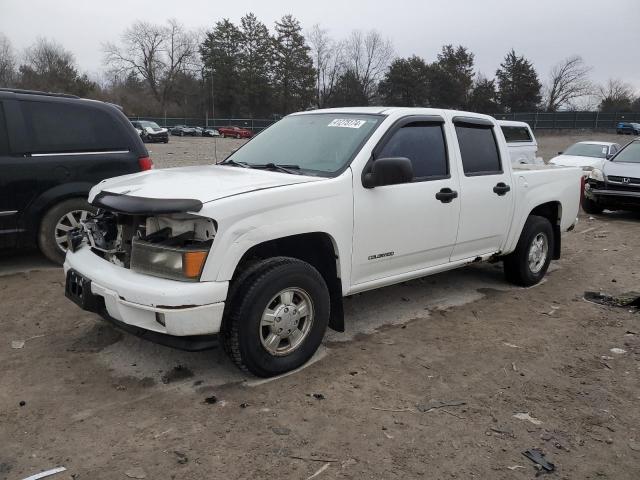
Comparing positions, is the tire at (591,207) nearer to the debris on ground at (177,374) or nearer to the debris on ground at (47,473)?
the debris on ground at (177,374)

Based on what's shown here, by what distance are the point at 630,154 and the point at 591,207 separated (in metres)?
1.35

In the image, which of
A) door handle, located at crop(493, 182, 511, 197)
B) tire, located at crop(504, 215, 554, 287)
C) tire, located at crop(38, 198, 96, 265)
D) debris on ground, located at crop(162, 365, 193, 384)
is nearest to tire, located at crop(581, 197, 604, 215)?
tire, located at crop(504, 215, 554, 287)

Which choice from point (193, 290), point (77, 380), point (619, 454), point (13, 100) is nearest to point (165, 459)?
point (193, 290)

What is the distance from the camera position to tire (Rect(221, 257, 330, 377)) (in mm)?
3422

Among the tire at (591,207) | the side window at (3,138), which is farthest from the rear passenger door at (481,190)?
the tire at (591,207)

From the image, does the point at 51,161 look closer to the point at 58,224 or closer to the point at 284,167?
the point at 58,224

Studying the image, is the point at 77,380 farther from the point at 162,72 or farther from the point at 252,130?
the point at 162,72

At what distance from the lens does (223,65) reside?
7550 cm

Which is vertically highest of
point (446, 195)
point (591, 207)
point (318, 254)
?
point (446, 195)

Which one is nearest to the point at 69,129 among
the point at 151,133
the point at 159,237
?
the point at 159,237

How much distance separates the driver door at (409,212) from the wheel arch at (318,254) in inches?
7.1

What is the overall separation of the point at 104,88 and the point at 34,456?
85341 millimetres

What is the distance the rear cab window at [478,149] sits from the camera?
16.8ft

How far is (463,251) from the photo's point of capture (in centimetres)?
518
